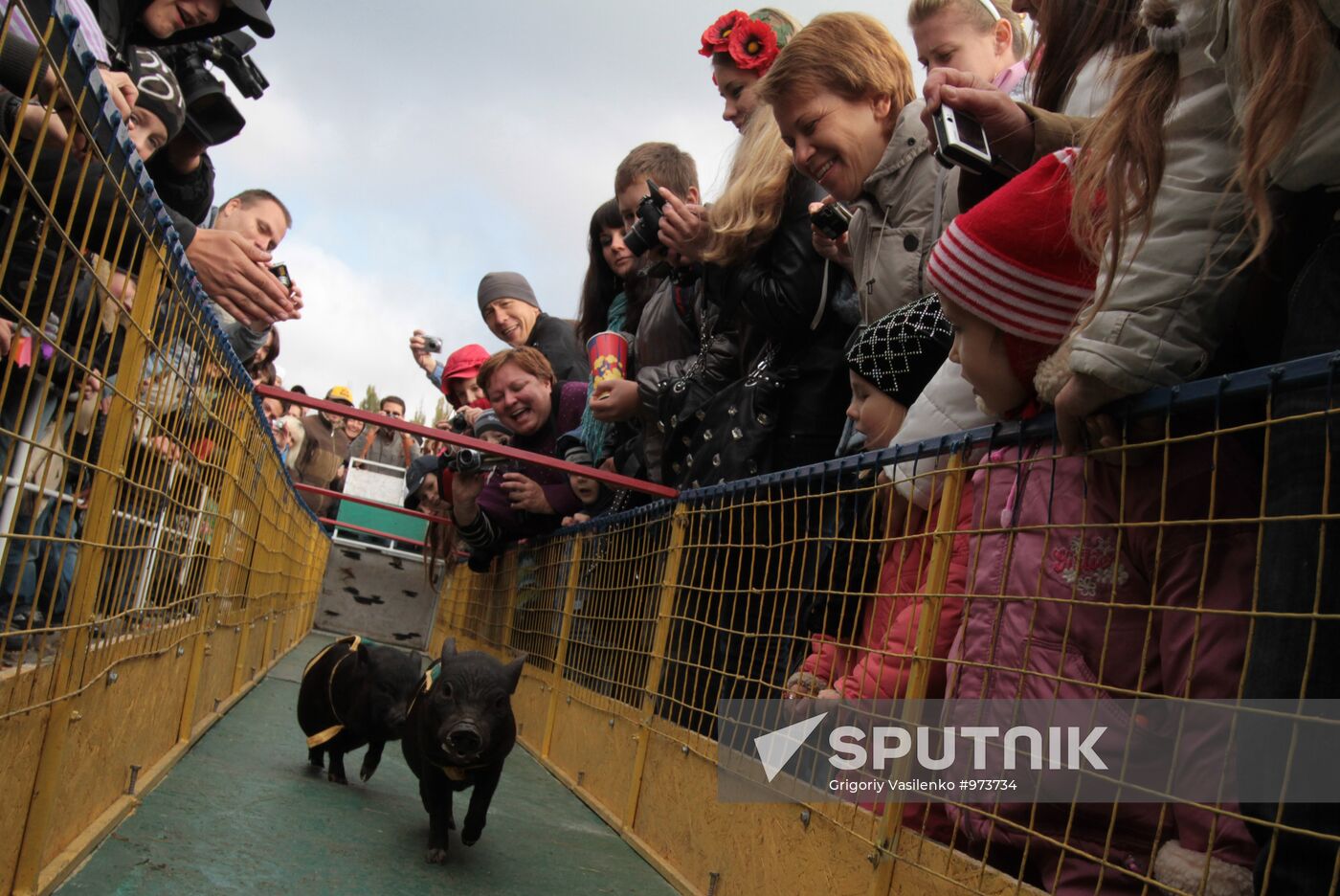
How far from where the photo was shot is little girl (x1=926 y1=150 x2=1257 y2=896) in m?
1.94

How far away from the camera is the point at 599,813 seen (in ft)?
15.8

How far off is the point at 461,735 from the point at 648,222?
237 centimetres

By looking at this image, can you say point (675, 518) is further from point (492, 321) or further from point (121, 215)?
point (492, 321)

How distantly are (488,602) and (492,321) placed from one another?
6.70ft

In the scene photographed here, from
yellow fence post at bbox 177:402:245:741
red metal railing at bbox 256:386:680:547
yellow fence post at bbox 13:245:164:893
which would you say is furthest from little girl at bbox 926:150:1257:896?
yellow fence post at bbox 177:402:245:741

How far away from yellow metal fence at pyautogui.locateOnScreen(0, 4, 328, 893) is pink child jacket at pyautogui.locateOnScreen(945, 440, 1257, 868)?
1.72m

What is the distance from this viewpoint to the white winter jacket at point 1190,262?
6.47 feet

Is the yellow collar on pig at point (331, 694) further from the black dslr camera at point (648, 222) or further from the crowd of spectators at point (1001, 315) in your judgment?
the black dslr camera at point (648, 222)

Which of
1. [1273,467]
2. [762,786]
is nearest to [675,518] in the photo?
[762,786]

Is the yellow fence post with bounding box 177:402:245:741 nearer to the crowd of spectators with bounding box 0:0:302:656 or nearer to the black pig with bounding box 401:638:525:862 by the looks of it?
the crowd of spectators with bounding box 0:0:302:656

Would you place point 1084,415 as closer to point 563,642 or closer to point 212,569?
point 212,569

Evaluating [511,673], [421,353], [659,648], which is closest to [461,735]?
[511,673]

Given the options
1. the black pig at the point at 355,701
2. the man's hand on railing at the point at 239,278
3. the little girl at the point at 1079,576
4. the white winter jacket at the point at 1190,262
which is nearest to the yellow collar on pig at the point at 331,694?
the black pig at the point at 355,701

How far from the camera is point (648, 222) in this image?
5156mm
